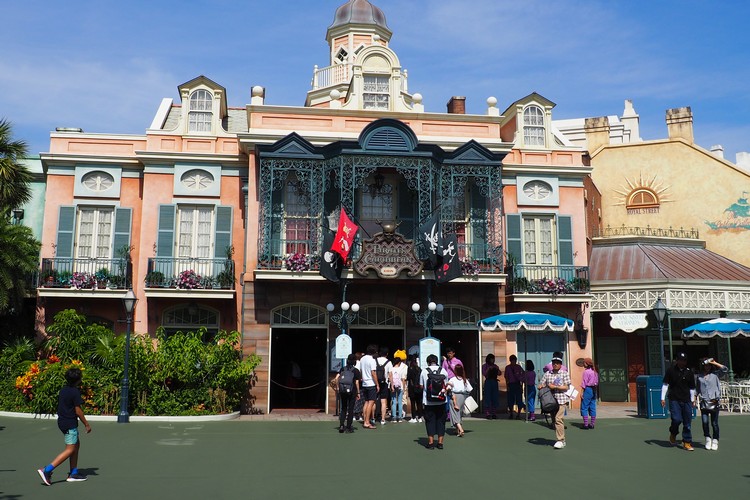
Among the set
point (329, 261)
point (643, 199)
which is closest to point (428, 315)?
point (329, 261)

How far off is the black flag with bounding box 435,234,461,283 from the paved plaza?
457 cm

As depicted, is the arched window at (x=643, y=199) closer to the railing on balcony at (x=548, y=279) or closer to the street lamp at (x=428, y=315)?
the railing on balcony at (x=548, y=279)

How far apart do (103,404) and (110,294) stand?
421cm

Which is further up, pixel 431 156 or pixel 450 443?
pixel 431 156

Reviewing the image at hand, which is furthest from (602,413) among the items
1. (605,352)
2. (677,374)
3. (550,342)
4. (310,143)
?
(310,143)

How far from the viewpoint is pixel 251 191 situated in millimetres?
20234

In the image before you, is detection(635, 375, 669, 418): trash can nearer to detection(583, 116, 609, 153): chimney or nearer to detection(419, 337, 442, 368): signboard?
detection(419, 337, 442, 368): signboard

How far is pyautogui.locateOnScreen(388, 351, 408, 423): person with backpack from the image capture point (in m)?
16.7

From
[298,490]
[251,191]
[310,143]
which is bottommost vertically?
[298,490]

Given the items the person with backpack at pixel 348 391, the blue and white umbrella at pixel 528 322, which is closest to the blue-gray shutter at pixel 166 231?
the person with backpack at pixel 348 391

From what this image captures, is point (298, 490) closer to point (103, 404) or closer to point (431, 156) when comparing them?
point (103, 404)

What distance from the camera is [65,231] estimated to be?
67.9 ft

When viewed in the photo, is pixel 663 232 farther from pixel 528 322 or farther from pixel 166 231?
pixel 166 231

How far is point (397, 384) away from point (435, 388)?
4.67 meters
